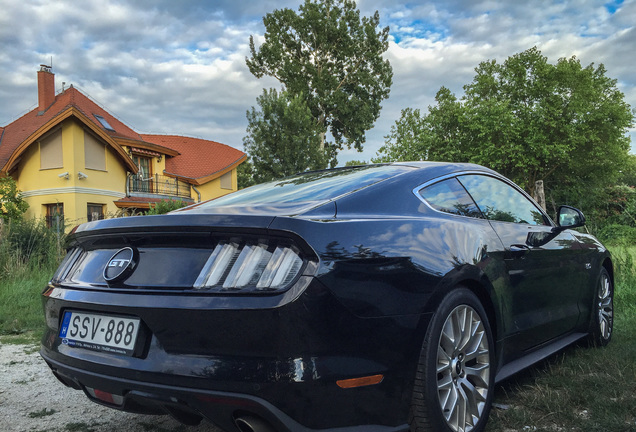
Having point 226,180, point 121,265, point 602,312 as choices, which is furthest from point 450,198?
point 226,180

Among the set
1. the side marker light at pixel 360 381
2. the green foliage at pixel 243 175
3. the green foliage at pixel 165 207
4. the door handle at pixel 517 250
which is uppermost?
the green foliage at pixel 243 175

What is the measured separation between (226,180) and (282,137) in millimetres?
5765

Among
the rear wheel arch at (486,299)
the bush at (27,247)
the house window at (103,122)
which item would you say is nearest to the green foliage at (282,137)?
the house window at (103,122)

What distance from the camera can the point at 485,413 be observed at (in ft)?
8.32

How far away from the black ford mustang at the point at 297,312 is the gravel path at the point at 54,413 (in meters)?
0.57

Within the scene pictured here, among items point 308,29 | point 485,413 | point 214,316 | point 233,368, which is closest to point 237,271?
point 214,316

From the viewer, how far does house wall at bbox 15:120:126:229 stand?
23156 millimetres

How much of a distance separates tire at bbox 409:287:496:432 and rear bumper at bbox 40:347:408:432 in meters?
0.14

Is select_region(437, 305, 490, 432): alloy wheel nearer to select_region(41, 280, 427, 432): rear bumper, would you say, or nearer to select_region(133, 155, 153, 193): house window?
select_region(41, 280, 427, 432): rear bumper

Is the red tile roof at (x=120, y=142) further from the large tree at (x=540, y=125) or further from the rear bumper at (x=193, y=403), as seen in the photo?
the rear bumper at (x=193, y=403)

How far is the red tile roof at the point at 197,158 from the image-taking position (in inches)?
1293

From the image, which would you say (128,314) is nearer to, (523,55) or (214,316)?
(214,316)

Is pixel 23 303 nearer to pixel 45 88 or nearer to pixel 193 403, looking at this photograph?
pixel 193 403

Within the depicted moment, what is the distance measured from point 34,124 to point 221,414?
28920 millimetres
